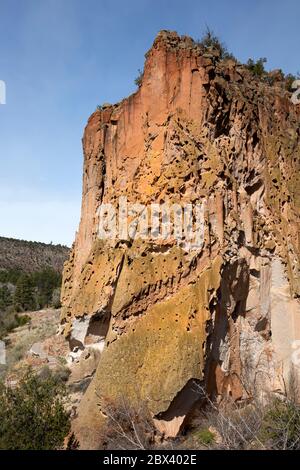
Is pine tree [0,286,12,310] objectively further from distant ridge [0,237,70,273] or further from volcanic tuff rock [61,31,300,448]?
volcanic tuff rock [61,31,300,448]

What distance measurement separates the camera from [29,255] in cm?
6856

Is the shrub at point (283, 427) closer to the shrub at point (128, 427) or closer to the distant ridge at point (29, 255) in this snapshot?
the shrub at point (128, 427)

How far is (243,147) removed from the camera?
32.9ft

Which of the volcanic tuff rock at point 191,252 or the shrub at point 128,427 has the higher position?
the volcanic tuff rock at point 191,252

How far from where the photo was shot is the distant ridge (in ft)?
210

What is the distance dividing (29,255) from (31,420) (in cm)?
6342

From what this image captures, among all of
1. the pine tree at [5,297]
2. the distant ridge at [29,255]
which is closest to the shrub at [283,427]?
the pine tree at [5,297]

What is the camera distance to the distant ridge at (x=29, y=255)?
6400 cm

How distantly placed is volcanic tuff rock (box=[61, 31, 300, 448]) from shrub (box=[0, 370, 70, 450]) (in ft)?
1.50

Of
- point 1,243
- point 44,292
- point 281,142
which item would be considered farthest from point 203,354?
point 1,243

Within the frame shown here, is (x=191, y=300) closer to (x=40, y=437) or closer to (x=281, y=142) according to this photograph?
(x=40, y=437)

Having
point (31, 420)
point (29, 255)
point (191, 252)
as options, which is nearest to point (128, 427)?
point (31, 420)

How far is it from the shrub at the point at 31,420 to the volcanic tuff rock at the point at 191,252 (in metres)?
0.46

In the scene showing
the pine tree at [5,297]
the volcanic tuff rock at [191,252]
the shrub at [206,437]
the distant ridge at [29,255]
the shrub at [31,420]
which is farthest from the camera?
the distant ridge at [29,255]
